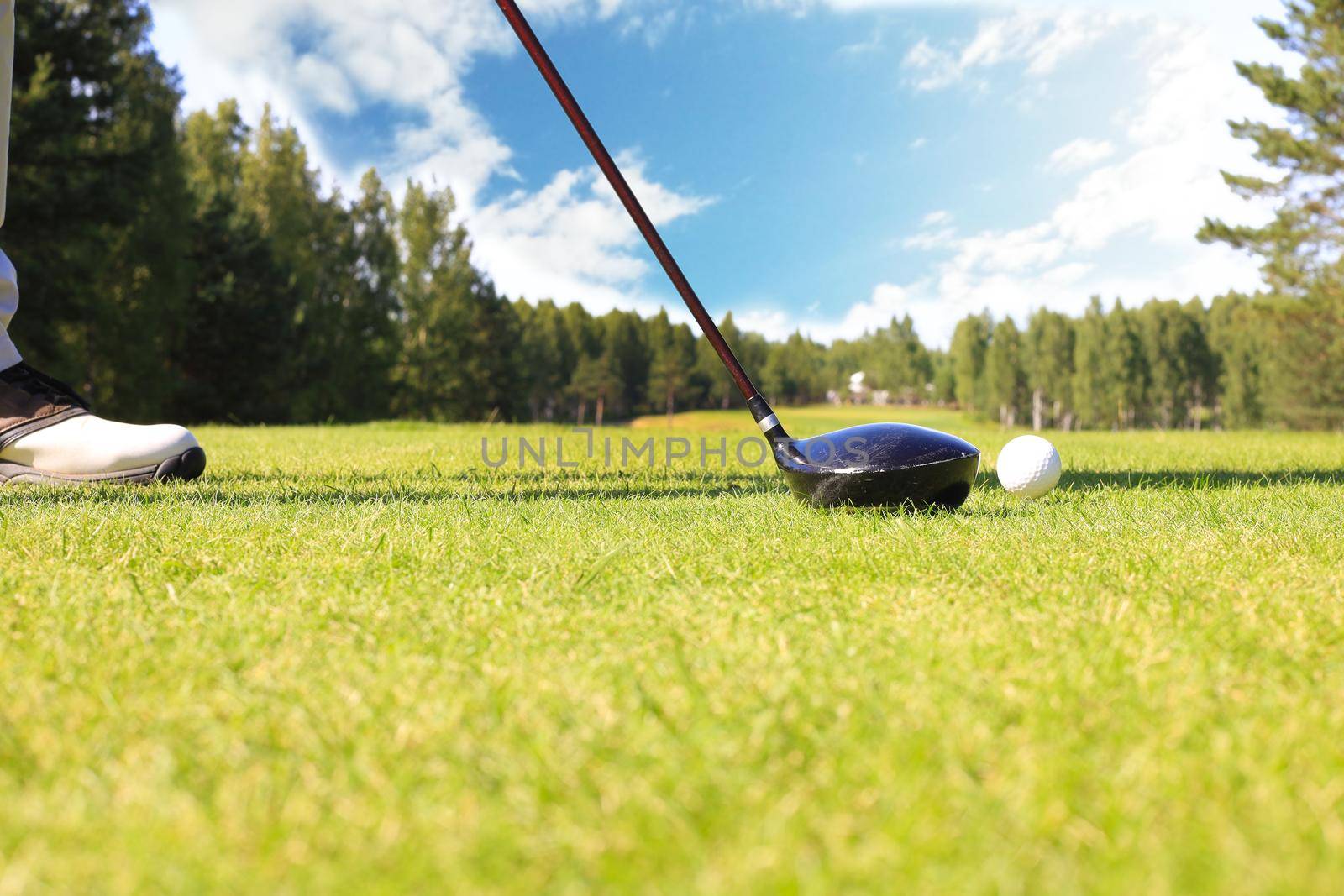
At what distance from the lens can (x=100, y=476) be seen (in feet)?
11.4

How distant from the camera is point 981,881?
750 millimetres

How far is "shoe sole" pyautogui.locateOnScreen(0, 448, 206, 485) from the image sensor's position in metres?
3.43

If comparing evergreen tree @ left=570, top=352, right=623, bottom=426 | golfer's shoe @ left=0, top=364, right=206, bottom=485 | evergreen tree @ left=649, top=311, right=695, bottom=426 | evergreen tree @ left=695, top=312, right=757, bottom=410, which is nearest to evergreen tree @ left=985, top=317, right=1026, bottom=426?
evergreen tree @ left=695, top=312, right=757, bottom=410

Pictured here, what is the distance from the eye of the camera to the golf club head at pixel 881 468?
2.98 metres

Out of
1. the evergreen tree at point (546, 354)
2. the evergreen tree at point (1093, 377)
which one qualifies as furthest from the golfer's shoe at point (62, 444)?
the evergreen tree at point (1093, 377)

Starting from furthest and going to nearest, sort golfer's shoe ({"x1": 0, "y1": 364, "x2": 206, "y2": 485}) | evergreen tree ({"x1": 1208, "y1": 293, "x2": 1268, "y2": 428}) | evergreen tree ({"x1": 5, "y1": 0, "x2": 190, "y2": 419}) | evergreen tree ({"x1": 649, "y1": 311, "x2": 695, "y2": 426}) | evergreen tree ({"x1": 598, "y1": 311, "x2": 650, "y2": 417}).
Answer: evergreen tree ({"x1": 649, "y1": 311, "x2": 695, "y2": 426}) < evergreen tree ({"x1": 598, "y1": 311, "x2": 650, "y2": 417}) < evergreen tree ({"x1": 1208, "y1": 293, "x2": 1268, "y2": 428}) < evergreen tree ({"x1": 5, "y1": 0, "x2": 190, "y2": 419}) < golfer's shoe ({"x1": 0, "y1": 364, "x2": 206, "y2": 485})

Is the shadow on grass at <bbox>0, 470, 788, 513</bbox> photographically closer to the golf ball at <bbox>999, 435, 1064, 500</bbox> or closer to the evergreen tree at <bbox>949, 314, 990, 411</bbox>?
the golf ball at <bbox>999, 435, 1064, 500</bbox>

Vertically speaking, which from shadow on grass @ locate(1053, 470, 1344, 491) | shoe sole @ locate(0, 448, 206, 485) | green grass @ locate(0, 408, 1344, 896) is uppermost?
shoe sole @ locate(0, 448, 206, 485)

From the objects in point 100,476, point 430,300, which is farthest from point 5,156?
point 430,300

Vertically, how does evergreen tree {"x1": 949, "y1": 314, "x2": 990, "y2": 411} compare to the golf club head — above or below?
above

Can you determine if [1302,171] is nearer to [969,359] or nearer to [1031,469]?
[1031,469]

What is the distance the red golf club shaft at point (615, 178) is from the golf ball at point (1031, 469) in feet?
3.93

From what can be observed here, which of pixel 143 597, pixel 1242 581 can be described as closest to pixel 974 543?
pixel 1242 581

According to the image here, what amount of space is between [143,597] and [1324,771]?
6.41 feet
